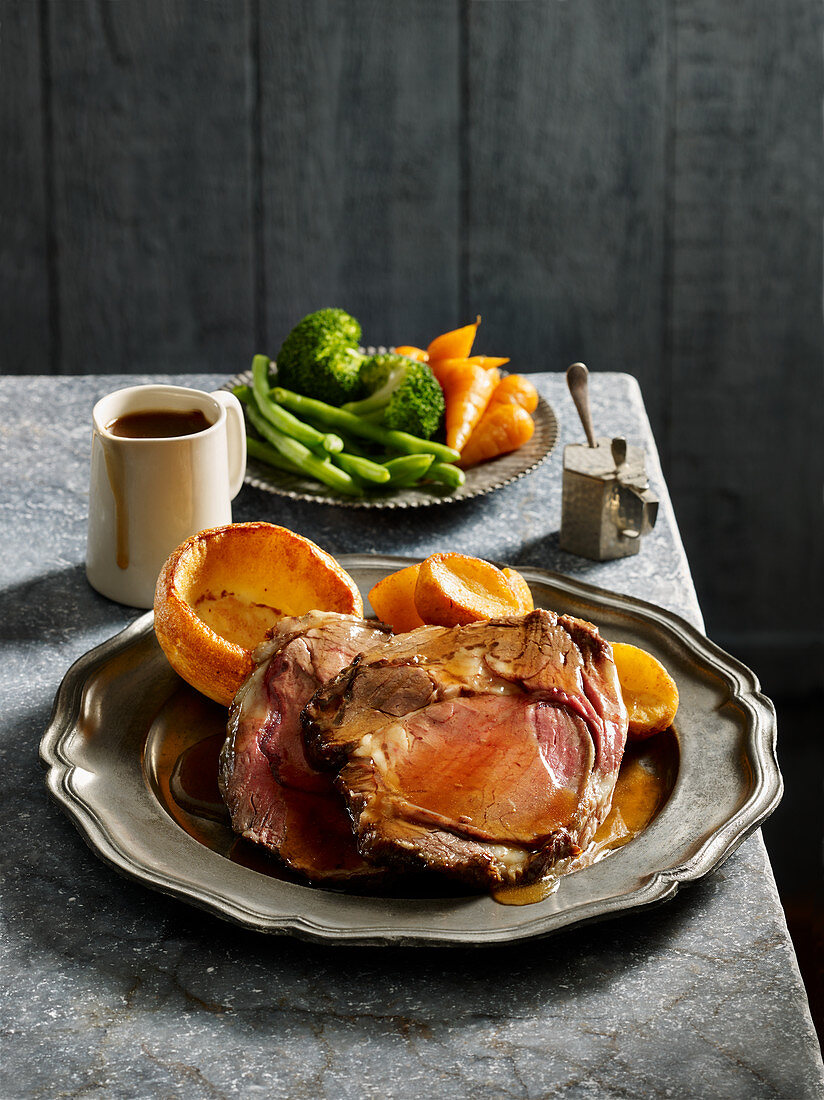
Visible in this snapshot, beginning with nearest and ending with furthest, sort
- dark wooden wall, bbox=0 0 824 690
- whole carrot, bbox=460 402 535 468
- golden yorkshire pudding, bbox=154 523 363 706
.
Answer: golden yorkshire pudding, bbox=154 523 363 706
whole carrot, bbox=460 402 535 468
dark wooden wall, bbox=0 0 824 690

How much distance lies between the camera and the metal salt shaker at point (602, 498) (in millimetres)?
1606

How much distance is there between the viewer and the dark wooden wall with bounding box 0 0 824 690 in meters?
2.87

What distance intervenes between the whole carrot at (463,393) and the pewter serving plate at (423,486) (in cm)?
6

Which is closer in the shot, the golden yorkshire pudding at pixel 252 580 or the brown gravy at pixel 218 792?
the brown gravy at pixel 218 792

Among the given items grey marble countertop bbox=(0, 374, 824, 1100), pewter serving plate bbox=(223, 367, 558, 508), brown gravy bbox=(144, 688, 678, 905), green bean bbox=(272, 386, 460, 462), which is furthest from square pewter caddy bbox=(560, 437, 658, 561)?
grey marble countertop bbox=(0, 374, 824, 1100)

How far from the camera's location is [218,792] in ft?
3.56

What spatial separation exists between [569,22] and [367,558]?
1.99m

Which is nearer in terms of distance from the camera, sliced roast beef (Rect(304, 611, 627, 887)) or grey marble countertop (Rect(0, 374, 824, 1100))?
grey marble countertop (Rect(0, 374, 824, 1100))

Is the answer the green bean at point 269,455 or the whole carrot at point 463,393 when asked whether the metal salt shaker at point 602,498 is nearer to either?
the whole carrot at point 463,393

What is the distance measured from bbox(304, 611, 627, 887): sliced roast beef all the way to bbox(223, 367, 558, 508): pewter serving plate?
2.06ft

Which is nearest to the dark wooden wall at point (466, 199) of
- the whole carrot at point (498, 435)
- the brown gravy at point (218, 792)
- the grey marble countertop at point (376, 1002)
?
the whole carrot at point (498, 435)

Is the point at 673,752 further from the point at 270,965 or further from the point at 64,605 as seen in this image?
the point at 64,605

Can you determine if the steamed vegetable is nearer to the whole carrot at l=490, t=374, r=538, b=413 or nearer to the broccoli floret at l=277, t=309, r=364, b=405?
the broccoli floret at l=277, t=309, r=364, b=405

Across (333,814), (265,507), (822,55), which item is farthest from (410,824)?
(822,55)
